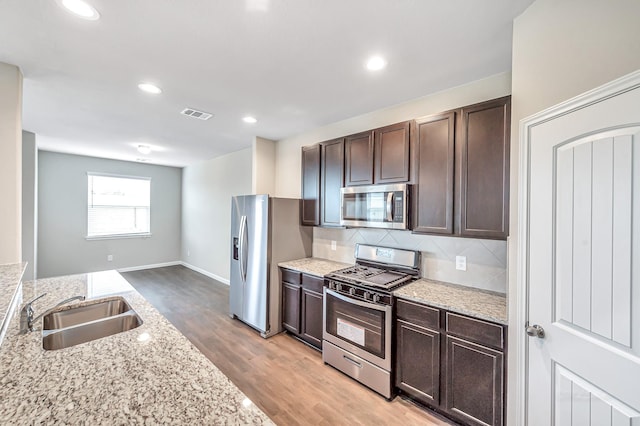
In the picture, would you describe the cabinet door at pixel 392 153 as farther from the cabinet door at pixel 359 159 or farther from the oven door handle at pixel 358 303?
the oven door handle at pixel 358 303

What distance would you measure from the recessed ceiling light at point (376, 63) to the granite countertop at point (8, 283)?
96.5 inches

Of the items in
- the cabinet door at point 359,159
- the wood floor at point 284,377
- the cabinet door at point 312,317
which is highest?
the cabinet door at point 359,159

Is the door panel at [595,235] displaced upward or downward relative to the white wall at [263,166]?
downward

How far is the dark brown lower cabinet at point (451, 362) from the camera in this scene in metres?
1.73

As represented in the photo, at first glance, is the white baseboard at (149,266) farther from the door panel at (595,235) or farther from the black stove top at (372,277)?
the door panel at (595,235)

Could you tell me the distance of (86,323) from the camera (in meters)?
1.49

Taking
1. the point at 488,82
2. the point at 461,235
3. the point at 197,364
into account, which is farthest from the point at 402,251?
the point at 197,364

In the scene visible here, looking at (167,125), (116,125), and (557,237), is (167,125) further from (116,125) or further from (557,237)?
(557,237)

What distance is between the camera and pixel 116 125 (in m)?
3.61

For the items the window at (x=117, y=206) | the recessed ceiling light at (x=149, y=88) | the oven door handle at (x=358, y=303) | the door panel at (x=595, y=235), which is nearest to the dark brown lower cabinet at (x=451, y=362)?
the oven door handle at (x=358, y=303)

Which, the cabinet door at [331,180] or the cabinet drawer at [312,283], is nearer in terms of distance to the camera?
the cabinet drawer at [312,283]

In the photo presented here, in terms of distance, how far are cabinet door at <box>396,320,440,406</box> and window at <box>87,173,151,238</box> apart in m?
6.63

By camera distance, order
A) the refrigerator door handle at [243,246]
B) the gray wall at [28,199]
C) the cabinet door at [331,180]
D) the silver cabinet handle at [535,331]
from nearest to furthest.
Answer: the silver cabinet handle at [535,331] < the cabinet door at [331,180] < the refrigerator door handle at [243,246] < the gray wall at [28,199]

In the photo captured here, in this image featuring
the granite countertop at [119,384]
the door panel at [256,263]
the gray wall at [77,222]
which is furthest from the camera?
the gray wall at [77,222]
